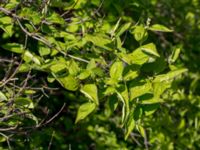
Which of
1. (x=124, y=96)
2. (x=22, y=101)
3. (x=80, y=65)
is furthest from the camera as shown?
(x=80, y=65)

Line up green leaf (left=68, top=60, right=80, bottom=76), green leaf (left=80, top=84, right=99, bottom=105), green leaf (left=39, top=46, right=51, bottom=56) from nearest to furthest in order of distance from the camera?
green leaf (left=80, top=84, right=99, bottom=105) < green leaf (left=68, top=60, right=80, bottom=76) < green leaf (left=39, top=46, right=51, bottom=56)

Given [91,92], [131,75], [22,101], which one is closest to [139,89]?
[131,75]

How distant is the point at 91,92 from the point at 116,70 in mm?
110

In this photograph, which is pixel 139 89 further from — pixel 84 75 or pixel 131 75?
pixel 84 75

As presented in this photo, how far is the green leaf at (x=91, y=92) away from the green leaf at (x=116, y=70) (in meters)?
0.07

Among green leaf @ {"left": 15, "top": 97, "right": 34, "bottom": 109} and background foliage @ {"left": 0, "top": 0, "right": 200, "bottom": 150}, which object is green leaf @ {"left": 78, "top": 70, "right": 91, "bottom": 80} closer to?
background foliage @ {"left": 0, "top": 0, "right": 200, "bottom": 150}

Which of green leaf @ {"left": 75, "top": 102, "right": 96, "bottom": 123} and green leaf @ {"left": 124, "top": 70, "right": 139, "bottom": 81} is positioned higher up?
green leaf @ {"left": 124, "top": 70, "right": 139, "bottom": 81}

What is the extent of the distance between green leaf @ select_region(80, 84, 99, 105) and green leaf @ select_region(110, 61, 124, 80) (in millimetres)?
71

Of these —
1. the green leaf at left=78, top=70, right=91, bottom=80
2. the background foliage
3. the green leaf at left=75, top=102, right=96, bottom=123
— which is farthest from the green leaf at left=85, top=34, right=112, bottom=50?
the green leaf at left=75, top=102, right=96, bottom=123

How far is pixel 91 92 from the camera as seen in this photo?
5.80 ft

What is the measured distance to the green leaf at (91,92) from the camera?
5.72 ft

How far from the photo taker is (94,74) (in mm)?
1837

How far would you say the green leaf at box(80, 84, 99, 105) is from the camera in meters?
1.74

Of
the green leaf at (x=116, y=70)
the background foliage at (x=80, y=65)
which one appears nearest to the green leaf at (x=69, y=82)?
the background foliage at (x=80, y=65)
